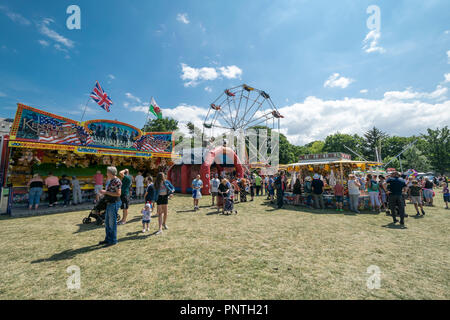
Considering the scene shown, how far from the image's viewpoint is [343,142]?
4928 centimetres

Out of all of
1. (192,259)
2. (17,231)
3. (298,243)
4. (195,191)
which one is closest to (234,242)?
(192,259)

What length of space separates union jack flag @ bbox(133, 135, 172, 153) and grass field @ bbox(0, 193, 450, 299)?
6084mm

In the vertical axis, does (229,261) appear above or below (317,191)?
below

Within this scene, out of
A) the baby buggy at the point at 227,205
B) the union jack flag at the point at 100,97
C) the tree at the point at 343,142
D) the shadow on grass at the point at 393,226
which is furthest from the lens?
the tree at the point at 343,142

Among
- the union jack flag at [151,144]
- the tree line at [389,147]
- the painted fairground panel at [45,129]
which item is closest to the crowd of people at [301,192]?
the painted fairground panel at [45,129]

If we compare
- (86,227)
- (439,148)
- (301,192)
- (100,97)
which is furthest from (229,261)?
(439,148)

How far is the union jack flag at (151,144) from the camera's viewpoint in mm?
11539

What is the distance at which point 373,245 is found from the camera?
4609 mm

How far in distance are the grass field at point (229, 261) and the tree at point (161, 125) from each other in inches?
1402

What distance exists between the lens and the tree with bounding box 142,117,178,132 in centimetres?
4006

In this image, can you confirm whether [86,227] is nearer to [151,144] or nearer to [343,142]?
[151,144]

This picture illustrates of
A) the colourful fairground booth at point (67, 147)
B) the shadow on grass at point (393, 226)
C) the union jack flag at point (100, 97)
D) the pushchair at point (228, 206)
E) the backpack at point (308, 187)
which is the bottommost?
the shadow on grass at point (393, 226)

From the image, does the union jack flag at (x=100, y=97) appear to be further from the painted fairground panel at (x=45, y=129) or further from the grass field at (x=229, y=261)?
the grass field at (x=229, y=261)

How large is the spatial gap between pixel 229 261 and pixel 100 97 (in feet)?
39.1
